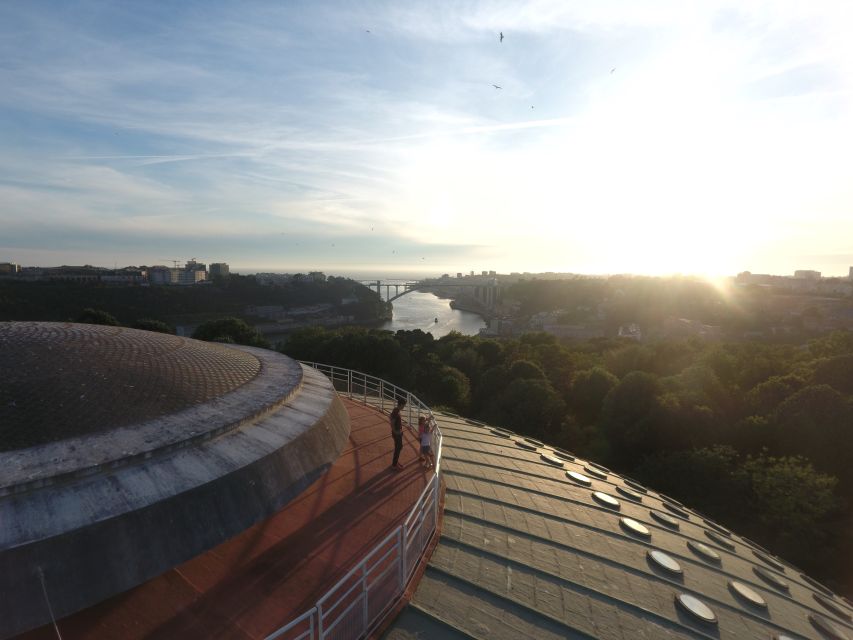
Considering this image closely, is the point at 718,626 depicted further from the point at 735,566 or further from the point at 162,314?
the point at 162,314

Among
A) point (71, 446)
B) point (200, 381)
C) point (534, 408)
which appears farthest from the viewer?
point (534, 408)

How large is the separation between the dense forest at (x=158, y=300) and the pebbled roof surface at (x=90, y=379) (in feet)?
105

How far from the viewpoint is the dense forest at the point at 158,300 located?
2228 inches

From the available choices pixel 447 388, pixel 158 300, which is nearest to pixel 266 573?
pixel 447 388

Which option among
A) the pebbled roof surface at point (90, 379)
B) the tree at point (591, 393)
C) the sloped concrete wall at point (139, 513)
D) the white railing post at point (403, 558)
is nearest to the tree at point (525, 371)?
the tree at point (591, 393)

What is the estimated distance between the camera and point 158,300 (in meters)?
78.2

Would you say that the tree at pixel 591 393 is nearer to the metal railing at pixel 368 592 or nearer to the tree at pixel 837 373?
the tree at pixel 837 373

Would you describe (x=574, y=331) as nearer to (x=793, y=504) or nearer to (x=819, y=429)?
(x=819, y=429)

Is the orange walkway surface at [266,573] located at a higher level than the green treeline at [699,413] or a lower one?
higher

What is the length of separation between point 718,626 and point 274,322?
3639 inches

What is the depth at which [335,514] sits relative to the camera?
6934mm

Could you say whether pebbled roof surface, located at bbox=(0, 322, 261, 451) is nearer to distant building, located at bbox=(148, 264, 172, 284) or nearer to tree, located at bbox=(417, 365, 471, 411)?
tree, located at bbox=(417, 365, 471, 411)

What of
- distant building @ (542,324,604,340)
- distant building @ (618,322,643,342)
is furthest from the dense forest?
distant building @ (618,322,643,342)

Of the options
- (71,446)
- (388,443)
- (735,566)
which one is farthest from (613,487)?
(71,446)
